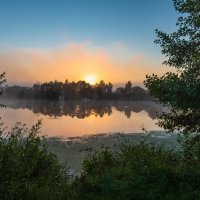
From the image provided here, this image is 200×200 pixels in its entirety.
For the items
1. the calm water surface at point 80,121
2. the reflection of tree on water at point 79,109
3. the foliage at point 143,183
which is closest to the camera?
the foliage at point 143,183

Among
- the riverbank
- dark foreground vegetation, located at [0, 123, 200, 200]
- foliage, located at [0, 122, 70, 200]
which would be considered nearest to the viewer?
foliage, located at [0, 122, 70, 200]

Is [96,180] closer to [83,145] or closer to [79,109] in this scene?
[83,145]

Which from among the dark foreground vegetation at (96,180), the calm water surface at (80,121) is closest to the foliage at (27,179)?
the dark foreground vegetation at (96,180)

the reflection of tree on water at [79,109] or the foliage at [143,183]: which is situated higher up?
the reflection of tree on water at [79,109]

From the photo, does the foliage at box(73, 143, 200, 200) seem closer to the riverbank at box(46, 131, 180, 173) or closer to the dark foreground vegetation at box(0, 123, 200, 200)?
the dark foreground vegetation at box(0, 123, 200, 200)

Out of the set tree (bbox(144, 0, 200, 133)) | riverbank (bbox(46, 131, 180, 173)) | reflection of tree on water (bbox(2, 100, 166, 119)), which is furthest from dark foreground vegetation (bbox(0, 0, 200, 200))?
reflection of tree on water (bbox(2, 100, 166, 119))

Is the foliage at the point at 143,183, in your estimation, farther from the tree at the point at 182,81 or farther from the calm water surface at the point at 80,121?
the calm water surface at the point at 80,121

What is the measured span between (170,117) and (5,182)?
21.8 ft

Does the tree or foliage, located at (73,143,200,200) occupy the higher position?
the tree

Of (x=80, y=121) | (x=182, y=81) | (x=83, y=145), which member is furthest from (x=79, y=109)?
(x=182, y=81)

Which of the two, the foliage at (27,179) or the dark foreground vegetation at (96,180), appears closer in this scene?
the foliage at (27,179)

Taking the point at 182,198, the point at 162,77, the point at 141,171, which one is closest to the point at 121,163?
the point at 141,171

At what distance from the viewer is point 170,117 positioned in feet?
47.7

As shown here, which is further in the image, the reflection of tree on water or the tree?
the reflection of tree on water
